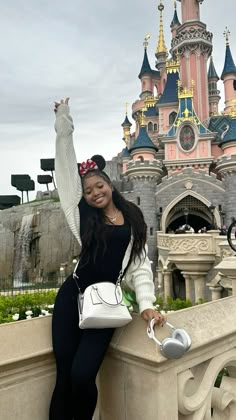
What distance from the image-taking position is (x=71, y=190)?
1.65 m

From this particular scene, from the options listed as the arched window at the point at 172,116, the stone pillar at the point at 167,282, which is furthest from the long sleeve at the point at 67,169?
the arched window at the point at 172,116

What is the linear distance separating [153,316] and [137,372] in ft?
0.79

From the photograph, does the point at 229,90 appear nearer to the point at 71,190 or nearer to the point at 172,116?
the point at 172,116

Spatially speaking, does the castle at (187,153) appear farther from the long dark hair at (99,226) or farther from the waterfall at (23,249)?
the long dark hair at (99,226)

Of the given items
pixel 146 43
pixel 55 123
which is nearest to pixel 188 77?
pixel 146 43

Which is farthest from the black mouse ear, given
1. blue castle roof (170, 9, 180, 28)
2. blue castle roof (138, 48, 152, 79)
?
blue castle roof (170, 9, 180, 28)

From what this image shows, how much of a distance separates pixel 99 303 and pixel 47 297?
8.18m

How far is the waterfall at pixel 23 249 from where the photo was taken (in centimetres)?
2167

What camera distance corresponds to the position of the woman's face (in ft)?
5.59

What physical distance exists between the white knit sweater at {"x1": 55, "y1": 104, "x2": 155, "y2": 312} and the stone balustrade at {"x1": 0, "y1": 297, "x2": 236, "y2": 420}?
0.21 metres

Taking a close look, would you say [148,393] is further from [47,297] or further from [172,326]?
[47,297]

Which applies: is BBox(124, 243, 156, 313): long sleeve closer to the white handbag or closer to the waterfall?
the white handbag

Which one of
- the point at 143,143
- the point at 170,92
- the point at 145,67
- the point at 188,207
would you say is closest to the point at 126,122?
the point at 145,67

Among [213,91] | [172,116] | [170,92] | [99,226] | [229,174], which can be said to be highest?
[213,91]
